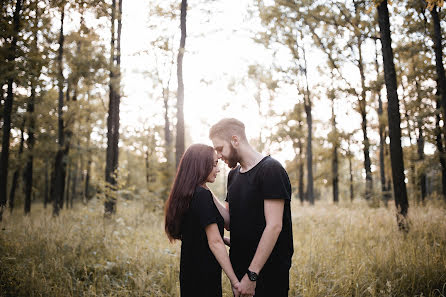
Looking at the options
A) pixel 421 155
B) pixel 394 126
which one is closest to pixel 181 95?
pixel 394 126

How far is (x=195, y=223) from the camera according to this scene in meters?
2.39

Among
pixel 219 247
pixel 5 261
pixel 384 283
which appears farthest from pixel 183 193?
pixel 5 261

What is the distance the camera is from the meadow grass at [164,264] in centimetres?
398

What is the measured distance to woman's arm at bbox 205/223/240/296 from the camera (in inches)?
85.4

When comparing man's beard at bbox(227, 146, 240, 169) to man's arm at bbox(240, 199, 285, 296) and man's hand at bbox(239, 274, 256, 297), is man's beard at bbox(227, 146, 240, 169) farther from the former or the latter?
man's hand at bbox(239, 274, 256, 297)

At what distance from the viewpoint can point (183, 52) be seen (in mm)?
10133

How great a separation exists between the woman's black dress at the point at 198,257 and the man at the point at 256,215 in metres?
0.20

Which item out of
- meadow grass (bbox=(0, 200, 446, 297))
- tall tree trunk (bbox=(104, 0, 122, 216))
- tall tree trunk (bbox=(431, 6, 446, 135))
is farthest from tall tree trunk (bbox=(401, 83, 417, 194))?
tall tree trunk (bbox=(104, 0, 122, 216))

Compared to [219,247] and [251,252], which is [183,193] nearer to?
[219,247]

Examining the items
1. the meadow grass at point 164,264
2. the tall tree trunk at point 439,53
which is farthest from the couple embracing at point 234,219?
the tall tree trunk at point 439,53

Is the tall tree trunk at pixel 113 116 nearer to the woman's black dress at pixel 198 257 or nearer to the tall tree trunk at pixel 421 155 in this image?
the woman's black dress at pixel 198 257

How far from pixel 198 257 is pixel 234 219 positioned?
444mm

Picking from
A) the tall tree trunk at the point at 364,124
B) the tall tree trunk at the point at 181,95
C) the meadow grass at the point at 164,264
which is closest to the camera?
the meadow grass at the point at 164,264

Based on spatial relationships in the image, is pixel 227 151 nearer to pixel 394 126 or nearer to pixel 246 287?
pixel 246 287
